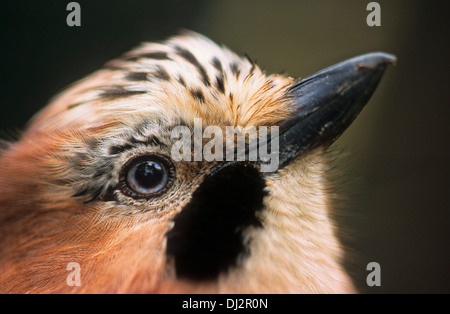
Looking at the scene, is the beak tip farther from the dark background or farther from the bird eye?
the bird eye

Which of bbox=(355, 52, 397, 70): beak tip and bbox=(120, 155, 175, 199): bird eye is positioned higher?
bbox=(355, 52, 397, 70): beak tip

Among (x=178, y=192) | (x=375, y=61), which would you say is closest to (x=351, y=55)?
(x=375, y=61)

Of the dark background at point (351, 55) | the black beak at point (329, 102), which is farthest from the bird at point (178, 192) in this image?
the dark background at point (351, 55)

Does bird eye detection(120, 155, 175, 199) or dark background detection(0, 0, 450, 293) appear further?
dark background detection(0, 0, 450, 293)

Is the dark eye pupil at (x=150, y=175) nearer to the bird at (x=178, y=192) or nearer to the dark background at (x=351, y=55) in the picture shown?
the bird at (x=178, y=192)

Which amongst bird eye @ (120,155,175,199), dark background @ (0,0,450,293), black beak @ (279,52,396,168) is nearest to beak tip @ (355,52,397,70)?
black beak @ (279,52,396,168)
